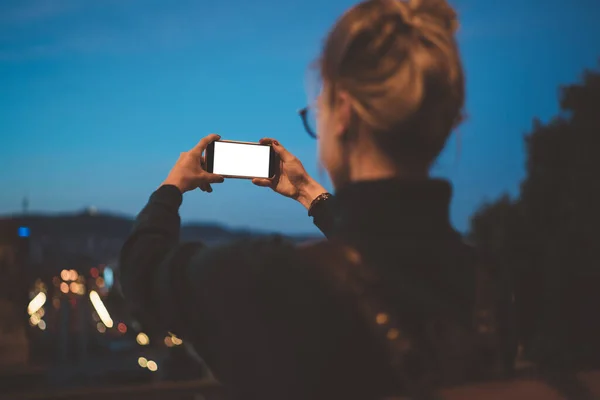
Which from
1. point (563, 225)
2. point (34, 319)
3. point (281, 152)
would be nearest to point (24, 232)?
point (563, 225)

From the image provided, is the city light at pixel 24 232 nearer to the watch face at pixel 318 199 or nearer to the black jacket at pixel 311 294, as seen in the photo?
the watch face at pixel 318 199

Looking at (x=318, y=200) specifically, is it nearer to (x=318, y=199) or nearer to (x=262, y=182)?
(x=318, y=199)

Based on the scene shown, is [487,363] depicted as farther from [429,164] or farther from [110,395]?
[110,395]

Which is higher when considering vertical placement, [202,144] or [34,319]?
[202,144]

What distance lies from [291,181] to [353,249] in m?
0.73

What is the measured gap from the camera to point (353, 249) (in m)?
0.83

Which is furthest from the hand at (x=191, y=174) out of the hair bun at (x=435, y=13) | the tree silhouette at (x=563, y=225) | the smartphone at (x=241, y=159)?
the tree silhouette at (x=563, y=225)

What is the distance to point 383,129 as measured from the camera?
91cm

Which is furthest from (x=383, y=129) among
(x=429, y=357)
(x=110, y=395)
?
(x=110, y=395)

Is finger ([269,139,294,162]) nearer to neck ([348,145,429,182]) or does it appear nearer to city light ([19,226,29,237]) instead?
neck ([348,145,429,182])

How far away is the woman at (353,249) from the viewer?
2.68ft

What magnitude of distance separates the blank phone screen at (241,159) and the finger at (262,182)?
0.04 ft

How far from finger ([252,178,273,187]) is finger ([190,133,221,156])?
15cm

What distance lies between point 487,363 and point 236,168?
31.9 inches
